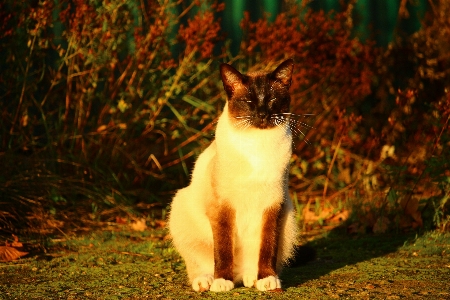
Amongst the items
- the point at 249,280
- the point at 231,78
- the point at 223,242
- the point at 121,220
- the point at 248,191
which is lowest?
the point at 121,220

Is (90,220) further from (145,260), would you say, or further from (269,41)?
(269,41)

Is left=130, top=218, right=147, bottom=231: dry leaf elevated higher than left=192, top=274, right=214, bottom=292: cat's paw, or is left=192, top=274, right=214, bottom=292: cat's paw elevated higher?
left=192, top=274, right=214, bottom=292: cat's paw

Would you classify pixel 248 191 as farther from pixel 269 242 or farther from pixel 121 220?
pixel 121 220

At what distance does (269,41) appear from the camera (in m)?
6.23

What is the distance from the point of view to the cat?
3.70 metres

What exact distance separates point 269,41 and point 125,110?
1.47 m

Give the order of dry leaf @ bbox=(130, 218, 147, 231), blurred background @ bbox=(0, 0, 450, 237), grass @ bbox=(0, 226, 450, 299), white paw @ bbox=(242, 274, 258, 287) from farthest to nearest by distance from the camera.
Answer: dry leaf @ bbox=(130, 218, 147, 231)
blurred background @ bbox=(0, 0, 450, 237)
white paw @ bbox=(242, 274, 258, 287)
grass @ bbox=(0, 226, 450, 299)

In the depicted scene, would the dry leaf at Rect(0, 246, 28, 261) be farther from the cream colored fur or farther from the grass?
the cream colored fur

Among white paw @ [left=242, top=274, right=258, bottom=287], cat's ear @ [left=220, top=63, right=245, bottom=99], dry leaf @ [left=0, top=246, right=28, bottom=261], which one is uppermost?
cat's ear @ [left=220, top=63, right=245, bottom=99]

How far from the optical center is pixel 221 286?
3.64 m

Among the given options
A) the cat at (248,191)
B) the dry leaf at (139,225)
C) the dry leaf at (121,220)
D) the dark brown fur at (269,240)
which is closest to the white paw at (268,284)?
the cat at (248,191)

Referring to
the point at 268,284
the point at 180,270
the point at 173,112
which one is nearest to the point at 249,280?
the point at 268,284

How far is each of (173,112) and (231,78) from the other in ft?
9.13

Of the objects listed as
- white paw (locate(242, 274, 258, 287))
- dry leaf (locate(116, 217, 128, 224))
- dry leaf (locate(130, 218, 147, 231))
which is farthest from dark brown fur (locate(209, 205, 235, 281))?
dry leaf (locate(116, 217, 128, 224))
